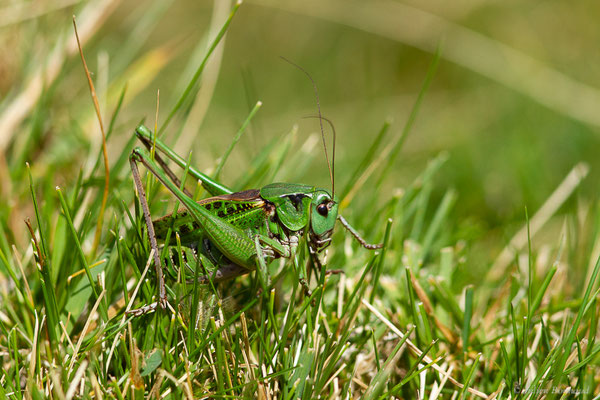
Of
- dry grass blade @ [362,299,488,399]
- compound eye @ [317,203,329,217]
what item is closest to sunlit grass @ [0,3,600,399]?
dry grass blade @ [362,299,488,399]

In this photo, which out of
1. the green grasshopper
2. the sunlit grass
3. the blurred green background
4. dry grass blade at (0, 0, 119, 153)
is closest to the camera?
the sunlit grass

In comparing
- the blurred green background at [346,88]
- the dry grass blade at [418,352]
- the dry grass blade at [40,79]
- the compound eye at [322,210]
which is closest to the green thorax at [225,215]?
the compound eye at [322,210]

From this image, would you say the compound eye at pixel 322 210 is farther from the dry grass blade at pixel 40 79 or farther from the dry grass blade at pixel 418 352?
the dry grass blade at pixel 40 79

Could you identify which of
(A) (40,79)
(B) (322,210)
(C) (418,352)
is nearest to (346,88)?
(A) (40,79)

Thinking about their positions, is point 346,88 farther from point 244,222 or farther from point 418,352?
point 418,352

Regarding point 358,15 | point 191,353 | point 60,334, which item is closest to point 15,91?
point 60,334

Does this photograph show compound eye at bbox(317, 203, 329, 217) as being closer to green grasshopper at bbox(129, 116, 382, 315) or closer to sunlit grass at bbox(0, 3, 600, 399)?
green grasshopper at bbox(129, 116, 382, 315)
